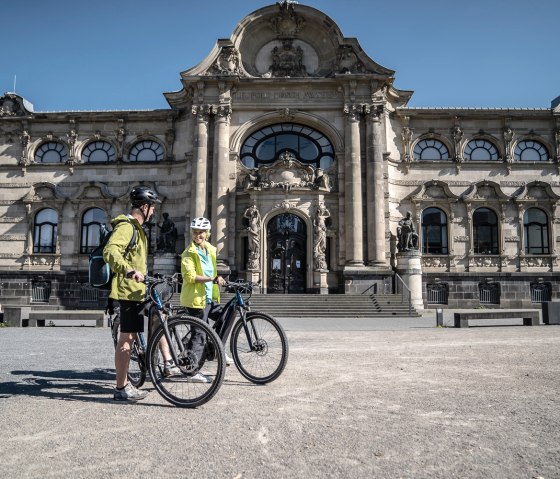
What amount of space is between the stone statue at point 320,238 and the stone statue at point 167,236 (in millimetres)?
8191

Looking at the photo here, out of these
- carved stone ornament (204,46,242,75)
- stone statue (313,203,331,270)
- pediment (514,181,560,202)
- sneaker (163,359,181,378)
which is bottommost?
sneaker (163,359,181,378)

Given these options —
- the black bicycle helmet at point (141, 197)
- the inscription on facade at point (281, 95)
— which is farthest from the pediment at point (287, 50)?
the black bicycle helmet at point (141, 197)

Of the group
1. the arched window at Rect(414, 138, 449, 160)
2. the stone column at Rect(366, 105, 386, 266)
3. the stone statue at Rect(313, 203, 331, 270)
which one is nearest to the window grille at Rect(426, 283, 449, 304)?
the stone column at Rect(366, 105, 386, 266)

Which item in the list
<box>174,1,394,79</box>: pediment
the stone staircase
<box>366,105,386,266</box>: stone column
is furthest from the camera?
<box>174,1,394,79</box>: pediment

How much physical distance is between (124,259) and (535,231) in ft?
95.8

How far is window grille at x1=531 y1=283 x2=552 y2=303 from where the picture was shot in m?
27.5

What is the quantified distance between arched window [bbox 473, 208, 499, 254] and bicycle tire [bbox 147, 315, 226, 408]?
87.1 ft

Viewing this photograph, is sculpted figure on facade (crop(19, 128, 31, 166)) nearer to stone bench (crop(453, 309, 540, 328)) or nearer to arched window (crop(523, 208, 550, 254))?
stone bench (crop(453, 309, 540, 328))

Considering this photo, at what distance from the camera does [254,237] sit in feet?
87.1

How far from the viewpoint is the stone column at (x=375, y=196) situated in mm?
26172

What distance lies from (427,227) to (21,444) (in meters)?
27.6

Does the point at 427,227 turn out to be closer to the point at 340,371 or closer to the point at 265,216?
the point at 265,216

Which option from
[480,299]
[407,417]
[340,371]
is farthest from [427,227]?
[407,417]

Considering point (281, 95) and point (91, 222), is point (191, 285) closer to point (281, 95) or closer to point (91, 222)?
point (281, 95)
